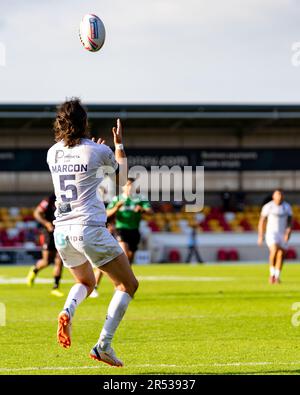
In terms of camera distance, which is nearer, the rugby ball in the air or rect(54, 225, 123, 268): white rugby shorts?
rect(54, 225, 123, 268): white rugby shorts

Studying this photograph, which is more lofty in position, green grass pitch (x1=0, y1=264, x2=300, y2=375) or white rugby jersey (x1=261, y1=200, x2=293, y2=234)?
white rugby jersey (x1=261, y1=200, x2=293, y2=234)

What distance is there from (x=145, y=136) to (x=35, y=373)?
47.0 metres

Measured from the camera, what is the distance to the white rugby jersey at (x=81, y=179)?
31.8 feet

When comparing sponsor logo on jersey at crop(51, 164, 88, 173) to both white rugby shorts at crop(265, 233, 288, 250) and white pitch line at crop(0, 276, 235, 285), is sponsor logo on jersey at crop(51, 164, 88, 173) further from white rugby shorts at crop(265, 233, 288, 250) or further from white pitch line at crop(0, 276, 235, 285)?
white pitch line at crop(0, 276, 235, 285)

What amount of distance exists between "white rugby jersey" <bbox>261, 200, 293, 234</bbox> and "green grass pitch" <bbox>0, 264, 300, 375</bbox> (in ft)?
8.48

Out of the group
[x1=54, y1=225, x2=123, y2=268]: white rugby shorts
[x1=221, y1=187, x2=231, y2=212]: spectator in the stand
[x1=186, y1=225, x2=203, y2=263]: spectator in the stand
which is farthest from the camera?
[x1=221, y1=187, x2=231, y2=212]: spectator in the stand

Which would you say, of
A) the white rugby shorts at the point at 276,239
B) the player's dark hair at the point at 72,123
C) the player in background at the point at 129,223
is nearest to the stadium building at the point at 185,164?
A: the white rugby shorts at the point at 276,239

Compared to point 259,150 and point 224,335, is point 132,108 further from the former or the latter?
point 224,335

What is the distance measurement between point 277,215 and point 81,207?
16387 millimetres

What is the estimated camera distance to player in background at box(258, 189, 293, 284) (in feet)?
83.1

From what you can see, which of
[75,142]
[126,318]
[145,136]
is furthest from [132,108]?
[75,142]

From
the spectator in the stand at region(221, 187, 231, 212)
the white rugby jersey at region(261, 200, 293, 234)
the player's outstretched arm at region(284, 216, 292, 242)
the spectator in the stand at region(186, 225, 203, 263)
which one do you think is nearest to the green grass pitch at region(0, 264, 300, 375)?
the player's outstretched arm at region(284, 216, 292, 242)

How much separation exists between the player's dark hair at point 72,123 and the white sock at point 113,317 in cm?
166

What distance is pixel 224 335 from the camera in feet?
43.4
